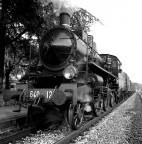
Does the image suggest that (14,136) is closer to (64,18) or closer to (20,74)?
(20,74)

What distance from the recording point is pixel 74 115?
5.31 meters

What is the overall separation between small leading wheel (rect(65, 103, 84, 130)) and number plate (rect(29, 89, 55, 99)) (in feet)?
1.98

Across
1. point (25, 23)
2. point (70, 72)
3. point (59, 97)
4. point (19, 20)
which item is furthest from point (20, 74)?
point (19, 20)

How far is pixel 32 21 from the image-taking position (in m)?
9.22

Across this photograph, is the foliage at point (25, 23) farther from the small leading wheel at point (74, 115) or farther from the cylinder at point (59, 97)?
the cylinder at point (59, 97)

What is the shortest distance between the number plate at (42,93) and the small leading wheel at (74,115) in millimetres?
603

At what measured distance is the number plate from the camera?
5051mm

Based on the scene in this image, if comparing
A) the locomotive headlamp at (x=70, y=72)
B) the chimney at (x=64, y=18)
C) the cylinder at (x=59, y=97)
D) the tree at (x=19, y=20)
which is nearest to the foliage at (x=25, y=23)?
the tree at (x=19, y=20)

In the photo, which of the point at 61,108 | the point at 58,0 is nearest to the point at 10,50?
the point at 58,0

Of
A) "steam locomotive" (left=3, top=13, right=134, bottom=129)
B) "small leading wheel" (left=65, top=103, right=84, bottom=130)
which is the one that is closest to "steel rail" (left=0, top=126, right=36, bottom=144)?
"steam locomotive" (left=3, top=13, right=134, bottom=129)

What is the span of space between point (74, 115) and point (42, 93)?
3.40 feet

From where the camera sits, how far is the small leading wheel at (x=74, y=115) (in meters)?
4.98

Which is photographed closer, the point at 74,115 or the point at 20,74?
Answer: the point at 74,115

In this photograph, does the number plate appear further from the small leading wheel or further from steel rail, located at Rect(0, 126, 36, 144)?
steel rail, located at Rect(0, 126, 36, 144)
